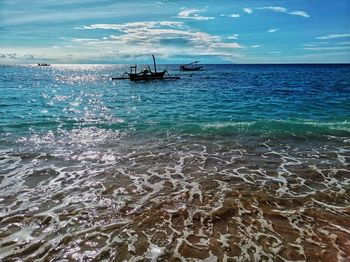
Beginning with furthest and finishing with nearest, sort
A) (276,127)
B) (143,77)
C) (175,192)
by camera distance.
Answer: (143,77)
(276,127)
(175,192)

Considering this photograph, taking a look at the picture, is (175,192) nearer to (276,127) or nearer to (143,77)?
(276,127)

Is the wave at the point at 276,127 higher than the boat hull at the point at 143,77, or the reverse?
the boat hull at the point at 143,77

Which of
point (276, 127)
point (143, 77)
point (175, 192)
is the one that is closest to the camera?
point (175, 192)

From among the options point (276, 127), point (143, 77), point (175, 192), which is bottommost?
point (175, 192)

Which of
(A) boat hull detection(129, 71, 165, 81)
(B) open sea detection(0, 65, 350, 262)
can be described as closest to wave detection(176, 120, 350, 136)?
(B) open sea detection(0, 65, 350, 262)

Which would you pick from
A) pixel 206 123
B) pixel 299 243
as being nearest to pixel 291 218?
pixel 299 243

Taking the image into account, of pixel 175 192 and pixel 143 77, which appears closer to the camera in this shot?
pixel 175 192

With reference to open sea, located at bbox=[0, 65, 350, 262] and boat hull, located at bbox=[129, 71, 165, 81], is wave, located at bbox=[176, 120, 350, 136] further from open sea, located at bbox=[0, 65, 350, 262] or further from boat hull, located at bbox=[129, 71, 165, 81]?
boat hull, located at bbox=[129, 71, 165, 81]

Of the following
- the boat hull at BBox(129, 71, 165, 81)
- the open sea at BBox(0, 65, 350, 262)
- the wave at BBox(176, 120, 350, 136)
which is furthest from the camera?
the boat hull at BBox(129, 71, 165, 81)

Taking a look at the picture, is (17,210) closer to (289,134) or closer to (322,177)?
(322,177)

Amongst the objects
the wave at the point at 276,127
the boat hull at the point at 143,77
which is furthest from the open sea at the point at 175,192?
the boat hull at the point at 143,77

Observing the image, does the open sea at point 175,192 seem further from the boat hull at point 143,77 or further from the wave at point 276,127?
the boat hull at point 143,77

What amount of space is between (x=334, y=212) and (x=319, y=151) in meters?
6.52

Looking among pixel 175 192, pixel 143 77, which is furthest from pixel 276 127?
pixel 143 77
